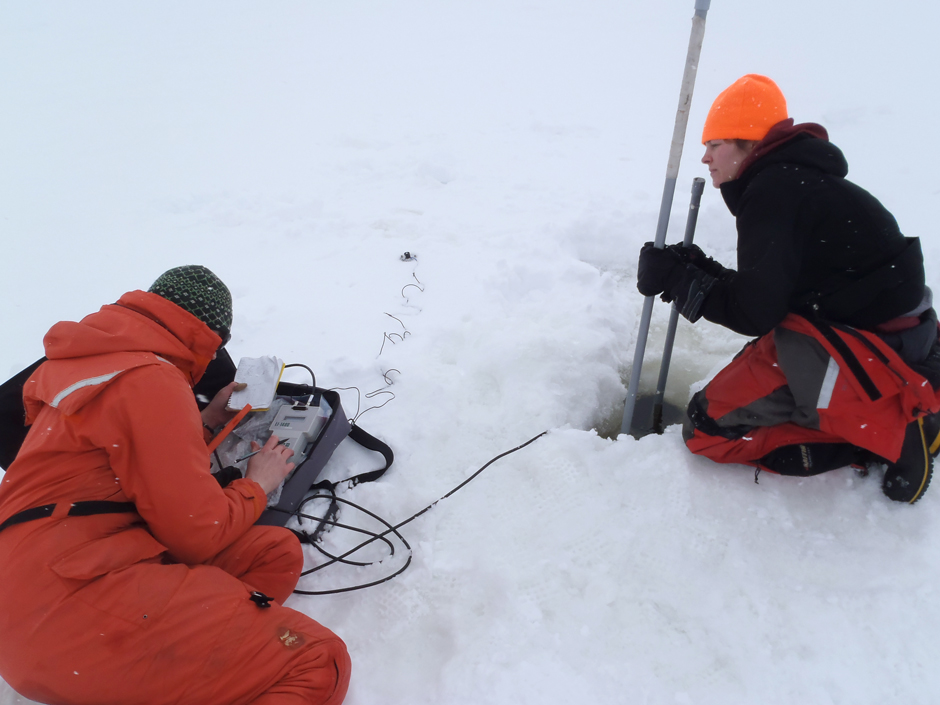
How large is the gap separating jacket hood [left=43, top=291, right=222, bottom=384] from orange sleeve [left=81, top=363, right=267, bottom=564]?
3.8 inches

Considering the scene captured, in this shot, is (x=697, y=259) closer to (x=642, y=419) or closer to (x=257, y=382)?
(x=642, y=419)

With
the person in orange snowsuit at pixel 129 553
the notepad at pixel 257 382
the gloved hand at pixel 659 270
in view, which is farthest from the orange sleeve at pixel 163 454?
the gloved hand at pixel 659 270

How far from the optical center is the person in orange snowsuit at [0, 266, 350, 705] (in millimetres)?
1301

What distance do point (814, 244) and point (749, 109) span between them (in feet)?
1.71

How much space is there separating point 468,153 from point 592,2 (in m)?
8.28

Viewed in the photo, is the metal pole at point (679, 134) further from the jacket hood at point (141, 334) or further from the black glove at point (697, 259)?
the jacket hood at point (141, 334)

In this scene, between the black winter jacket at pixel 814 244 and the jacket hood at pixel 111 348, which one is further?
the black winter jacket at pixel 814 244

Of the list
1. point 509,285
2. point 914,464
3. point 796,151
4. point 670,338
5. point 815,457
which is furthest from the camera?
point 509,285

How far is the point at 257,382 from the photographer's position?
2.33 meters

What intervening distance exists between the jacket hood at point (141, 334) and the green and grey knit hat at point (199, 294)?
0.16ft

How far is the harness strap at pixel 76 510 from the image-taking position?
4.41ft

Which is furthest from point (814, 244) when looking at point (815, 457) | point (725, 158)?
point (815, 457)

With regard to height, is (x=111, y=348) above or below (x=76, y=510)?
above

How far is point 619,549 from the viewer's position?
79.4 inches
